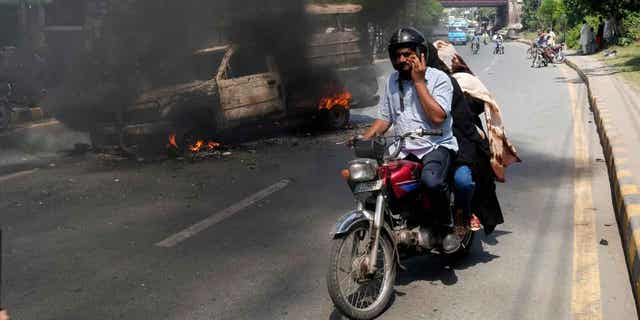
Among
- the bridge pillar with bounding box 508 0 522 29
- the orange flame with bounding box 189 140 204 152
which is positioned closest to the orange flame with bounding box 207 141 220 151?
the orange flame with bounding box 189 140 204 152

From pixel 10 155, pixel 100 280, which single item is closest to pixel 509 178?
pixel 100 280

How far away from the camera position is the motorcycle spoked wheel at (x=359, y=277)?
3793mm

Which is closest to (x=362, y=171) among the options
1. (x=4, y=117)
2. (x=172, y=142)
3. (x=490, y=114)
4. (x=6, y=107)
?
A: (x=490, y=114)

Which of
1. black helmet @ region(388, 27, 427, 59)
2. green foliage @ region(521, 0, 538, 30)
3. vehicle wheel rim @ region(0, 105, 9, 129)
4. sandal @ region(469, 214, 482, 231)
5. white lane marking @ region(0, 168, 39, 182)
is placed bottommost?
→ white lane marking @ region(0, 168, 39, 182)

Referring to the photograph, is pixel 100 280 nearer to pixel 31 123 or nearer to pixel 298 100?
pixel 298 100

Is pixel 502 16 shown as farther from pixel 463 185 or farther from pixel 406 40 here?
pixel 406 40

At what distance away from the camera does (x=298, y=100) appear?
459 inches

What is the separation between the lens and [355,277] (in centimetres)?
398

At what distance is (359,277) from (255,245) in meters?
1.78

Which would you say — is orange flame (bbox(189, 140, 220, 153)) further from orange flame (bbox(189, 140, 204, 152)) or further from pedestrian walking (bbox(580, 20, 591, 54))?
pedestrian walking (bbox(580, 20, 591, 54))

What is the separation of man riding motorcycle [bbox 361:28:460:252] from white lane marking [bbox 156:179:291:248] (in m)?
2.24

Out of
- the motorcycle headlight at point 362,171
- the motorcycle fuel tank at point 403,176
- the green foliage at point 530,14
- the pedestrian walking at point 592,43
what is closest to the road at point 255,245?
the motorcycle fuel tank at point 403,176

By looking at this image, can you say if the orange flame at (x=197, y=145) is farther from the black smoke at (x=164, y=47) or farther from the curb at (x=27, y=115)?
the curb at (x=27, y=115)

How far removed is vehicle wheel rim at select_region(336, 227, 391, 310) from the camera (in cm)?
391
